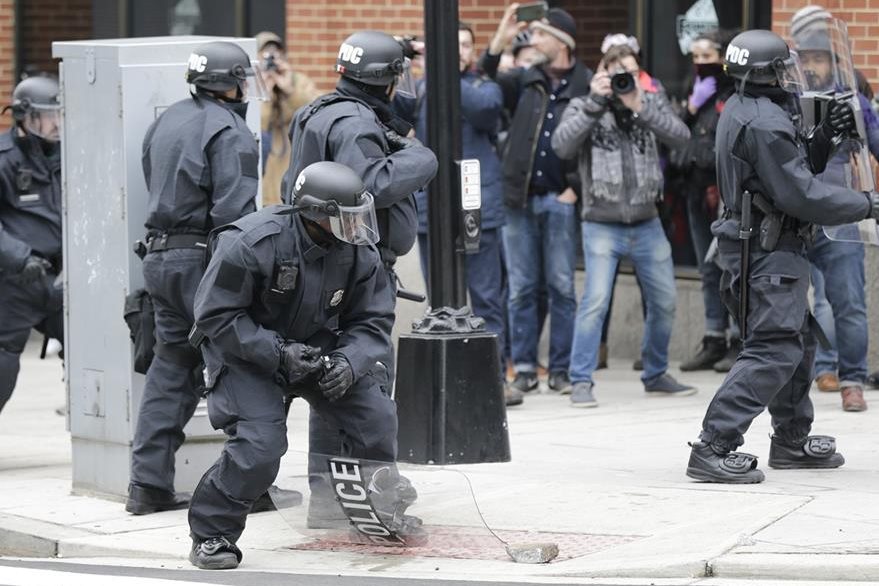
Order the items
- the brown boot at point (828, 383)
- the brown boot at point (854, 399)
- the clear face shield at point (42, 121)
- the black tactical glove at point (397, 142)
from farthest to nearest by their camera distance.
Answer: the brown boot at point (828, 383)
the brown boot at point (854, 399)
the clear face shield at point (42, 121)
the black tactical glove at point (397, 142)

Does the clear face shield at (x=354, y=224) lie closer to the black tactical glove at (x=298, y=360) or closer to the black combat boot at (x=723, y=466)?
the black tactical glove at (x=298, y=360)

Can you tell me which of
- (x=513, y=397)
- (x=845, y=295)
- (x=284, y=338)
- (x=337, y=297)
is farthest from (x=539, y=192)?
(x=284, y=338)

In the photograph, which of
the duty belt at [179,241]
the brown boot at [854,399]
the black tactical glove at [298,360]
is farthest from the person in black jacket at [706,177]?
the black tactical glove at [298,360]

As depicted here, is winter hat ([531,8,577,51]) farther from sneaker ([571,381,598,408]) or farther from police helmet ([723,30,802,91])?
police helmet ([723,30,802,91])

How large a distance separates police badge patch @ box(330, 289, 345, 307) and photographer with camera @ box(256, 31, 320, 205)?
5950mm

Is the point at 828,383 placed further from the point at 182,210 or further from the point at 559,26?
the point at 182,210

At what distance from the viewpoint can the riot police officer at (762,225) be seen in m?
7.91

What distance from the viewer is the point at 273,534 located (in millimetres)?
7582

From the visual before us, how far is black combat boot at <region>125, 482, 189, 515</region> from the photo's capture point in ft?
26.1

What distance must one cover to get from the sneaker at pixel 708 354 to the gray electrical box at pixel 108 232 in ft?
14.9

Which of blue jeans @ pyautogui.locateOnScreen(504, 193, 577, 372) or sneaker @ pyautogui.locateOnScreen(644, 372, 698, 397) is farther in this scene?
blue jeans @ pyautogui.locateOnScreen(504, 193, 577, 372)

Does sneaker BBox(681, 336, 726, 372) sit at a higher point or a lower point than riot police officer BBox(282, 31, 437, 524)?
lower

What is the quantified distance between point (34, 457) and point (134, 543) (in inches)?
103

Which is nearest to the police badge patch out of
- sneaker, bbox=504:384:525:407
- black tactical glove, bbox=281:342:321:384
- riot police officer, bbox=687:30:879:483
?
black tactical glove, bbox=281:342:321:384
